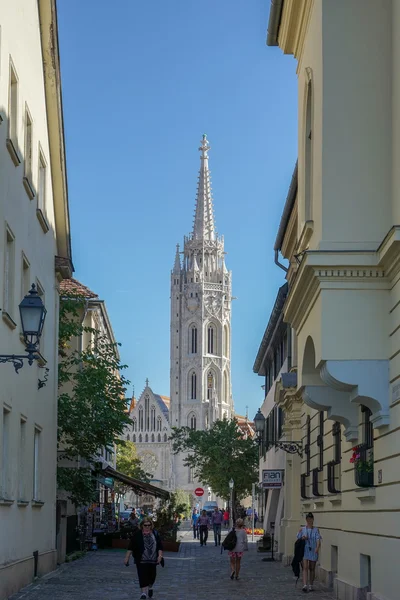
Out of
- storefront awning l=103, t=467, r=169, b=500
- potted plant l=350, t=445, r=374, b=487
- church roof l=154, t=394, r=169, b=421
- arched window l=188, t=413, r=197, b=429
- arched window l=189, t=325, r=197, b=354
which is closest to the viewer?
potted plant l=350, t=445, r=374, b=487

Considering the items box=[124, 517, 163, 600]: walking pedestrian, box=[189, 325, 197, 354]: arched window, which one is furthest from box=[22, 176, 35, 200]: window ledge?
box=[189, 325, 197, 354]: arched window

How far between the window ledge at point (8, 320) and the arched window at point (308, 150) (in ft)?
16.4

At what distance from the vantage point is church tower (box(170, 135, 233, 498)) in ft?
554

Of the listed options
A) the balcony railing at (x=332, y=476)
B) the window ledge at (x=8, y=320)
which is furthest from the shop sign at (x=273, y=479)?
the window ledge at (x=8, y=320)

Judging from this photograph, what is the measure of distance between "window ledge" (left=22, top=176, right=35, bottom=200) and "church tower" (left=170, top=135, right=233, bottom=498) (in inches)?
5849

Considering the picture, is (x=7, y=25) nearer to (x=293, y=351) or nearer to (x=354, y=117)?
(x=354, y=117)

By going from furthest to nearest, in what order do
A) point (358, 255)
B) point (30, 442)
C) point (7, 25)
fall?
point (30, 442) → point (7, 25) → point (358, 255)

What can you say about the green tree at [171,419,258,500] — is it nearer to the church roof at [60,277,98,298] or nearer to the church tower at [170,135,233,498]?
the church roof at [60,277,98,298]

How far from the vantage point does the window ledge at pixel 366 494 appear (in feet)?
45.3

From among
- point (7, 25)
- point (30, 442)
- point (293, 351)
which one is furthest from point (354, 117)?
point (293, 351)

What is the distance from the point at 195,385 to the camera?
Answer: 559ft

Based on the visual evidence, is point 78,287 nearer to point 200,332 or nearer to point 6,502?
point 6,502

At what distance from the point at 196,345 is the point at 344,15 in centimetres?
15827

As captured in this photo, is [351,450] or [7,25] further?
[7,25]
